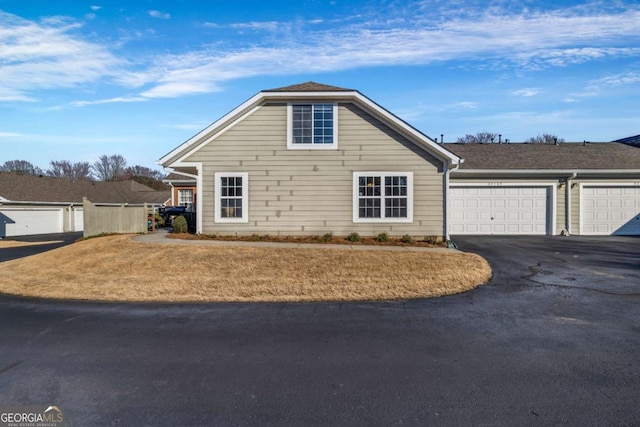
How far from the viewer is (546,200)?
18.1 meters

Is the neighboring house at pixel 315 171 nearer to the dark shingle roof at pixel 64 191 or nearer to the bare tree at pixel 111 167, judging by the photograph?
the dark shingle roof at pixel 64 191

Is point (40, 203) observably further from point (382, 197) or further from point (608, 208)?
point (608, 208)

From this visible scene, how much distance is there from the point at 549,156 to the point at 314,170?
12210 mm

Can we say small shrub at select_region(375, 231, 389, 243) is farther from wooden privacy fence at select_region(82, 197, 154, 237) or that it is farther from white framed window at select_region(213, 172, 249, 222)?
wooden privacy fence at select_region(82, 197, 154, 237)

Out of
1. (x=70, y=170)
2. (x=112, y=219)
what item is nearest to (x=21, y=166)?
(x=70, y=170)

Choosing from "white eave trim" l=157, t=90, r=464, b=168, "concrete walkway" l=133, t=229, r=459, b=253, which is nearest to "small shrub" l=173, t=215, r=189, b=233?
"concrete walkway" l=133, t=229, r=459, b=253

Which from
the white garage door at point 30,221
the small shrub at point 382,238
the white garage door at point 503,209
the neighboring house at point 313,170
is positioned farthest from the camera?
the white garage door at point 30,221

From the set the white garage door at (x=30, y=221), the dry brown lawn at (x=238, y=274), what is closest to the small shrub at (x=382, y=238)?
the dry brown lawn at (x=238, y=274)

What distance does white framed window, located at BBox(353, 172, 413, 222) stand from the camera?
49.3ft

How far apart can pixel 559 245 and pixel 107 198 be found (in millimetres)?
37856

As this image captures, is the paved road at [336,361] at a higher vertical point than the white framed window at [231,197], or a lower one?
lower

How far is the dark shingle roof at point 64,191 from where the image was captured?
3063 centimetres

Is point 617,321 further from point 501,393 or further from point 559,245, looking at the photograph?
point 559,245

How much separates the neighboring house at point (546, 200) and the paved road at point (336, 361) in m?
10.2
